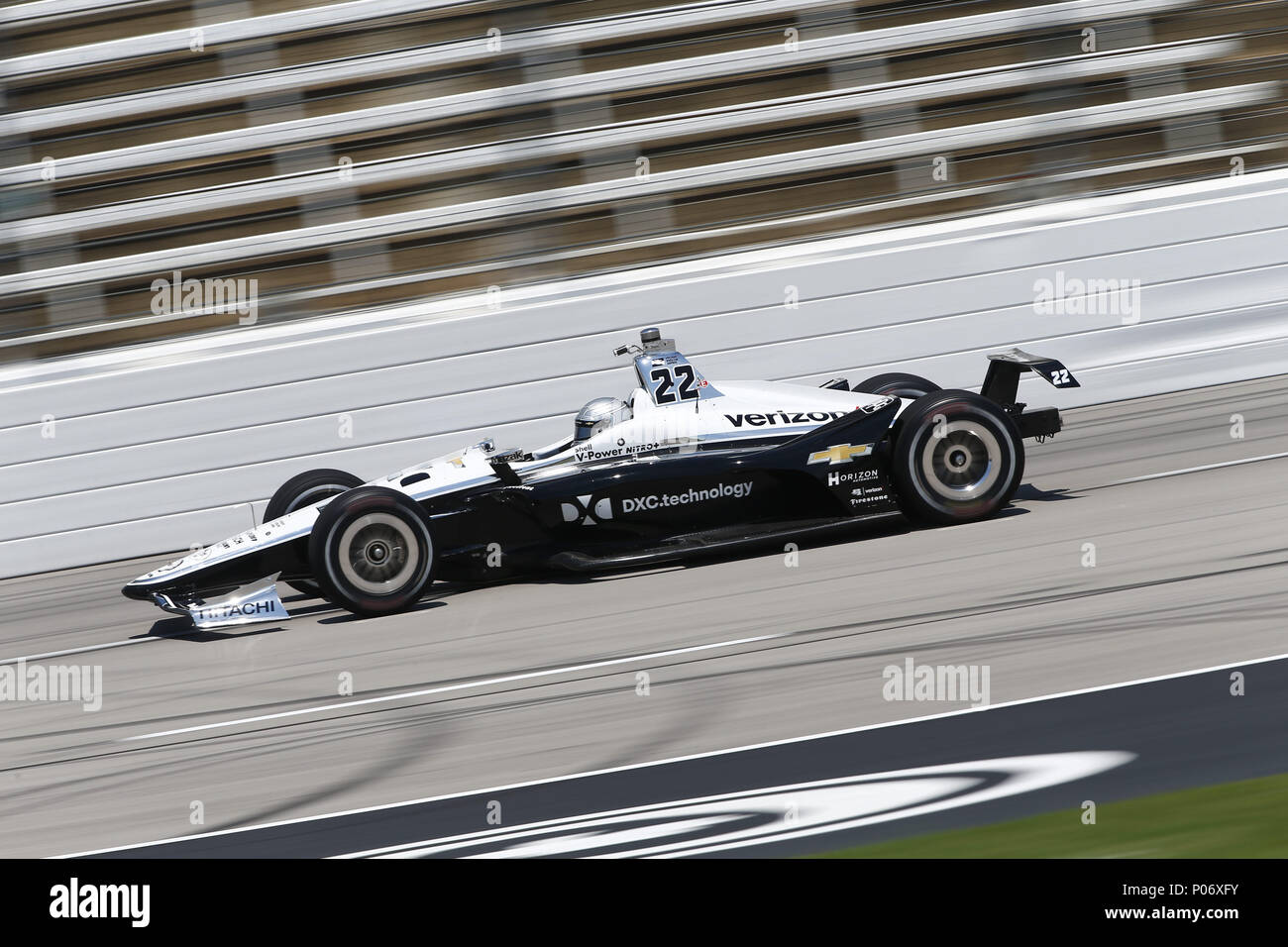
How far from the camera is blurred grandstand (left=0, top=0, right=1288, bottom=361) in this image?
1136 cm

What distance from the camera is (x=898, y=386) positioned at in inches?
340

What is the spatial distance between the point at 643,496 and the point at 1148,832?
377 cm

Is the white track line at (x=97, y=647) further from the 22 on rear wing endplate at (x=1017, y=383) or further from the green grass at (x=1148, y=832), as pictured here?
the green grass at (x=1148, y=832)

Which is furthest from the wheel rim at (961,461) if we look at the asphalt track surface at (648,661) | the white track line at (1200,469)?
the white track line at (1200,469)

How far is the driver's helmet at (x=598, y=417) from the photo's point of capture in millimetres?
7512

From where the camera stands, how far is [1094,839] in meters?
3.95

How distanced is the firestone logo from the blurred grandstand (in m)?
4.47

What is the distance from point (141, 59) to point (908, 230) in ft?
21.3

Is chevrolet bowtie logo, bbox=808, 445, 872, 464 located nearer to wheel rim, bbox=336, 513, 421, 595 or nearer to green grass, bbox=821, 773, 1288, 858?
wheel rim, bbox=336, 513, 421, 595

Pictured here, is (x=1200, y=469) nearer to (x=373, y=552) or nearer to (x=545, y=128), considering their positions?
(x=373, y=552)

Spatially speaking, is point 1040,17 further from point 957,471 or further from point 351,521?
point 351,521

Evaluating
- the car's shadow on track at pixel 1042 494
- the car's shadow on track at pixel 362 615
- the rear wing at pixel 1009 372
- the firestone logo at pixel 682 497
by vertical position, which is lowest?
the car's shadow on track at pixel 362 615

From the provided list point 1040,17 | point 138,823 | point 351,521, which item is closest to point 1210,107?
point 1040,17
